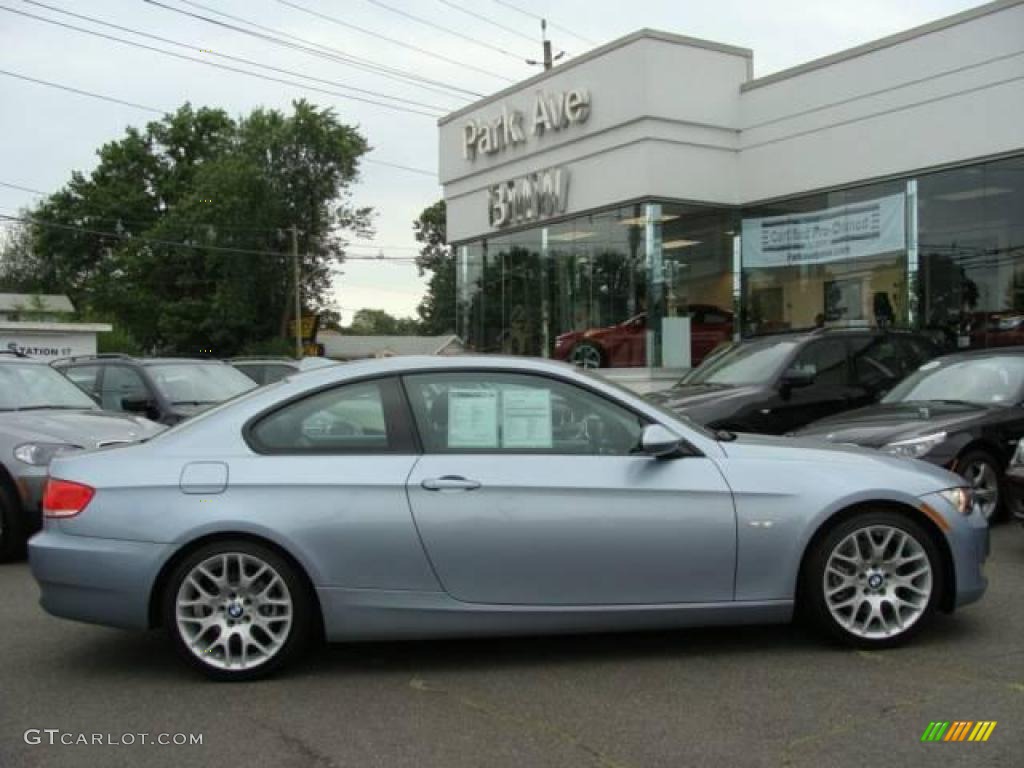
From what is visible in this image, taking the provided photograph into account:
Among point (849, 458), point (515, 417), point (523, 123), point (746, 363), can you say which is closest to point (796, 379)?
point (746, 363)

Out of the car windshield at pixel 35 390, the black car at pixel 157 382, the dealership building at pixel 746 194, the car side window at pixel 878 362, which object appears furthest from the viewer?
the dealership building at pixel 746 194

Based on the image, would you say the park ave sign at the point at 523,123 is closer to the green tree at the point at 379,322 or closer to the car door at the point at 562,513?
the car door at the point at 562,513

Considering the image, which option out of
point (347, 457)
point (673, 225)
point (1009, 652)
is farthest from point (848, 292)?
point (347, 457)

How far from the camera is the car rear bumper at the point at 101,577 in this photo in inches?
177

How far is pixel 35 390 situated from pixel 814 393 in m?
7.56

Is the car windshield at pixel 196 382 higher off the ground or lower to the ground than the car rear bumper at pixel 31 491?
higher

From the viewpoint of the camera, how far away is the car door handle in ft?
14.9

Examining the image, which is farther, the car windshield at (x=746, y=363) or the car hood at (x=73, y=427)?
the car windshield at (x=746, y=363)

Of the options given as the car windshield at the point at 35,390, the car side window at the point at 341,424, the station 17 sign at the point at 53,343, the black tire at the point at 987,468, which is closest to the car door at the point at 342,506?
the car side window at the point at 341,424

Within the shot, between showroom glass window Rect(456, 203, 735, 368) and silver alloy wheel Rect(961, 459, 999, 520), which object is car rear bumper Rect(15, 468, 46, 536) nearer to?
silver alloy wheel Rect(961, 459, 999, 520)

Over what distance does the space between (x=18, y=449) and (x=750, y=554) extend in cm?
554

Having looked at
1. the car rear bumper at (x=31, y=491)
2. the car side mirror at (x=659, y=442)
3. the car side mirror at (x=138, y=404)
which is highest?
the car side mirror at (x=659, y=442)

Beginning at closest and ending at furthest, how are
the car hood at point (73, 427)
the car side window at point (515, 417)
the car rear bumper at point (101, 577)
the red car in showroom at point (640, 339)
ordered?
the car rear bumper at point (101, 577) → the car side window at point (515, 417) → the car hood at point (73, 427) → the red car in showroom at point (640, 339)

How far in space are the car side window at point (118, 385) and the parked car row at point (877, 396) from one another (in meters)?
6.05
